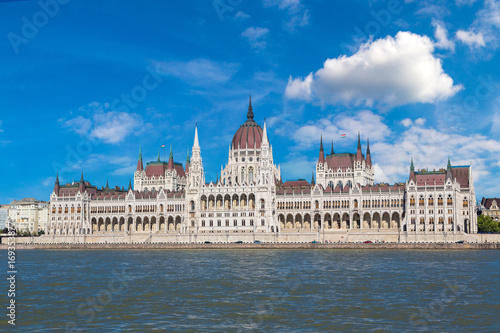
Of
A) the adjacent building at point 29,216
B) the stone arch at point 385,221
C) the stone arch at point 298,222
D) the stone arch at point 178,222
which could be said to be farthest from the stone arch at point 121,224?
the stone arch at point 385,221

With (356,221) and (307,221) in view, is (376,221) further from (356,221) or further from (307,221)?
(307,221)

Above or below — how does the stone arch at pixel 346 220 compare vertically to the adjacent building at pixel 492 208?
below

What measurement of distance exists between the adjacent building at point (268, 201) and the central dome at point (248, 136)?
27 centimetres

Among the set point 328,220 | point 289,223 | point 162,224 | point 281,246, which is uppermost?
point 328,220

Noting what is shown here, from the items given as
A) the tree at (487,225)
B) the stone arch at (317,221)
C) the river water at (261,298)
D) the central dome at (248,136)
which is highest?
the central dome at (248,136)

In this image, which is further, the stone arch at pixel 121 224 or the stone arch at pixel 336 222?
the stone arch at pixel 121 224

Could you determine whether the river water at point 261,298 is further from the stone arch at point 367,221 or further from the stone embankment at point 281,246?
the stone arch at point 367,221

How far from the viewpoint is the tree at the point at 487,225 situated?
12156cm

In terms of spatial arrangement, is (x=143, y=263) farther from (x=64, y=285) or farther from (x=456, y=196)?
(x=456, y=196)

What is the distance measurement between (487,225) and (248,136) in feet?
184

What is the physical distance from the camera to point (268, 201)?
12694 centimetres

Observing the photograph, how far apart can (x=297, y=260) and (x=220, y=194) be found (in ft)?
198

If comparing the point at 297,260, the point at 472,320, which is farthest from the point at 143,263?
the point at 472,320

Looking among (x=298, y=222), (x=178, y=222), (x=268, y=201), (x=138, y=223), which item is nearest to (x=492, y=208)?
(x=298, y=222)
